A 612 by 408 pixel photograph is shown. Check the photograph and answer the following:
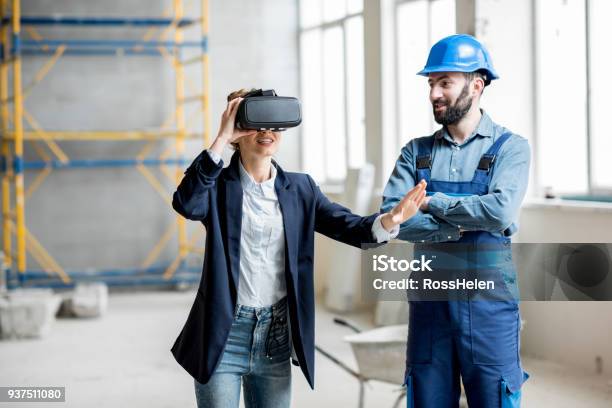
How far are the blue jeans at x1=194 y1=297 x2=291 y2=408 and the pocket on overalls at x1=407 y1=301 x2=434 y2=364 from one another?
44cm

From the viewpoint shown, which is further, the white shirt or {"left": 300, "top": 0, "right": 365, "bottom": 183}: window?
{"left": 300, "top": 0, "right": 365, "bottom": 183}: window

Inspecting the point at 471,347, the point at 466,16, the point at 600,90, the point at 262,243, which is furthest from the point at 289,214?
the point at 466,16

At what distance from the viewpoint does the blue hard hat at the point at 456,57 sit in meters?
2.76

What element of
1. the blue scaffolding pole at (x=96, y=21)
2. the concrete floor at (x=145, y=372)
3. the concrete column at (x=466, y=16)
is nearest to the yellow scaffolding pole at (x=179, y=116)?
the blue scaffolding pole at (x=96, y=21)

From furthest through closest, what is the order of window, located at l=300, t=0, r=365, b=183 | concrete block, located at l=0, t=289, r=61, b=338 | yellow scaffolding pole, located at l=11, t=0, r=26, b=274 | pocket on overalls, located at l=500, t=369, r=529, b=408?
window, located at l=300, t=0, r=365, b=183 < yellow scaffolding pole, located at l=11, t=0, r=26, b=274 < concrete block, located at l=0, t=289, r=61, b=338 < pocket on overalls, located at l=500, t=369, r=529, b=408

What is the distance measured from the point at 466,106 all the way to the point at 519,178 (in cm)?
30

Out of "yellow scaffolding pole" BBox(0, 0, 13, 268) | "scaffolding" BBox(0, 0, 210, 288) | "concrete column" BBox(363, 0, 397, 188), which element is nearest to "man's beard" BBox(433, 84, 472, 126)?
"concrete column" BBox(363, 0, 397, 188)

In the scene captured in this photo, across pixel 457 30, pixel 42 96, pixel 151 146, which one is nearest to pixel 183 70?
pixel 151 146

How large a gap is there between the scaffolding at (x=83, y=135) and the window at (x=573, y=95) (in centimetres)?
415

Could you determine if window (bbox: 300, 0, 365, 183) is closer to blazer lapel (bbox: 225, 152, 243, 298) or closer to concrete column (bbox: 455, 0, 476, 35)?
concrete column (bbox: 455, 0, 476, 35)

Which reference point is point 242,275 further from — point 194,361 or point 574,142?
point 574,142

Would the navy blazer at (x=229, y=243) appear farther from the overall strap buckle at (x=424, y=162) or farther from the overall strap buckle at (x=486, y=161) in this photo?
the overall strap buckle at (x=486, y=161)

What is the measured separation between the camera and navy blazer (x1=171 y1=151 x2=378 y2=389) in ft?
7.57

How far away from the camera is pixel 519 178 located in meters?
2.77
